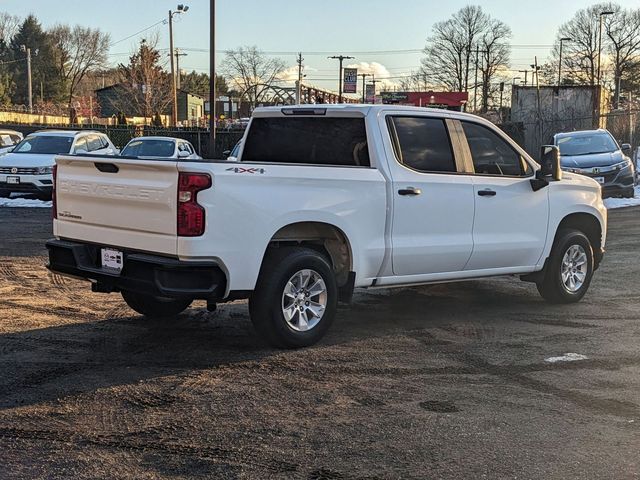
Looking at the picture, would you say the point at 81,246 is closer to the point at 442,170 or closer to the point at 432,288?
the point at 442,170

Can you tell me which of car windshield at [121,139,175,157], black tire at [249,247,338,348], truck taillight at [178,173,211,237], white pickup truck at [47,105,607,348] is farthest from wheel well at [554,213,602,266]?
car windshield at [121,139,175,157]

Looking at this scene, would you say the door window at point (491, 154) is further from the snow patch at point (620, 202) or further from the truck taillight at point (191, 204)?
the snow patch at point (620, 202)

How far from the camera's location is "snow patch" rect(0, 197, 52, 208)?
1784cm

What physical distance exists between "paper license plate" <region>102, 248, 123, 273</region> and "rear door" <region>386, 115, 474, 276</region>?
2355 millimetres

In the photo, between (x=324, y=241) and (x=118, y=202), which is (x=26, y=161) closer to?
(x=118, y=202)

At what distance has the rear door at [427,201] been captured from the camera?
21.5 ft

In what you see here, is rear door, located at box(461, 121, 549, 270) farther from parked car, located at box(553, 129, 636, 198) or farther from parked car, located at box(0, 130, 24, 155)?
parked car, located at box(0, 130, 24, 155)

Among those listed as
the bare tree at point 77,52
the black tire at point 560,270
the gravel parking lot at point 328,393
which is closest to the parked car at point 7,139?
the gravel parking lot at point 328,393

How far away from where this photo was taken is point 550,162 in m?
7.49

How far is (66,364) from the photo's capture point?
18.2ft

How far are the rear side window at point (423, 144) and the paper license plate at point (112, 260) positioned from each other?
2623 millimetres

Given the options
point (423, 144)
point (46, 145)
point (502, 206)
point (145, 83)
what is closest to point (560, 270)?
point (502, 206)

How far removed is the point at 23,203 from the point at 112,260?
44.6 ft

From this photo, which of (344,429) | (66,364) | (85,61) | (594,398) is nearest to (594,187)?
(594,398)
